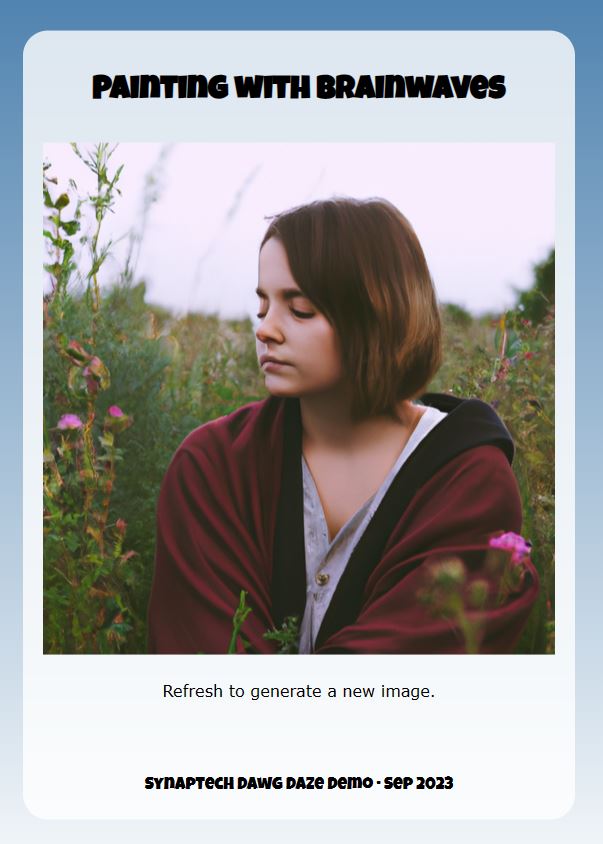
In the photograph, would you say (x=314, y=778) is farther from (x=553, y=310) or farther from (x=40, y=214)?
(x=40, y=214)

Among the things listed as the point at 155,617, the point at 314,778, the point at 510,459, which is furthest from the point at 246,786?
the point at 510,459

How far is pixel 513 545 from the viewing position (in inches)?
128

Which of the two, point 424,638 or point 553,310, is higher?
point 553,310

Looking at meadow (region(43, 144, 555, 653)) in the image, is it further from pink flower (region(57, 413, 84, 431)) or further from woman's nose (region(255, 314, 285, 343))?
woman's nose (region(255, 314, 285, 343))

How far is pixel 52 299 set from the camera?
3.60 metres

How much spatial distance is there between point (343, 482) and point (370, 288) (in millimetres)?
581

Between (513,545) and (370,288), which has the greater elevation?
(370,288)

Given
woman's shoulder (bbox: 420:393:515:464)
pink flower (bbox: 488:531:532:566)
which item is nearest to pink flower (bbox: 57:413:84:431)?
woman's shoulder (bbox: 420:393:515:464)

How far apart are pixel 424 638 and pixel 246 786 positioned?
68 cm

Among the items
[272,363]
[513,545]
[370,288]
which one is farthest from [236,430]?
[513,545]

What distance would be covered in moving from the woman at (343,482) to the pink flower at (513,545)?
3 cm

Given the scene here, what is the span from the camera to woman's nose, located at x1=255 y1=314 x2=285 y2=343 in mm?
3293

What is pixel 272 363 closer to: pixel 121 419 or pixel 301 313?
pixel 301 313

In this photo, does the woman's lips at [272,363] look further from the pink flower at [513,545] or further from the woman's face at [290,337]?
the pink flower at [513,545]
